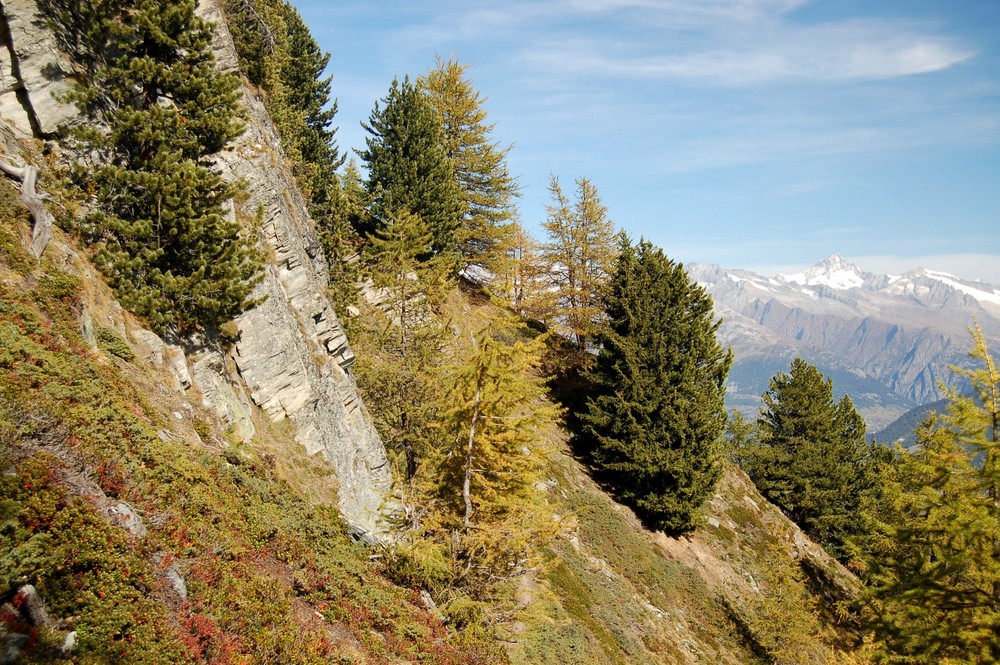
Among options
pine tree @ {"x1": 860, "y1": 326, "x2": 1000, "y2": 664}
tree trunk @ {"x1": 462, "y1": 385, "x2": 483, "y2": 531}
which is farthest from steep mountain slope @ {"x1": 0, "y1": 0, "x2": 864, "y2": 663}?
pine tree @ {"x1": 860, "y1": 326, "x2": 1000, "y2": 664}

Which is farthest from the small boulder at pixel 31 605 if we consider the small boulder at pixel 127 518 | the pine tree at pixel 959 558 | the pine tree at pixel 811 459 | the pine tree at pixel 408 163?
the pine tree at pixel 811 459

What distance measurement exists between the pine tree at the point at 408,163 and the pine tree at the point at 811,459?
39743mm

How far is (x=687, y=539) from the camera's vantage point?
3350 cm

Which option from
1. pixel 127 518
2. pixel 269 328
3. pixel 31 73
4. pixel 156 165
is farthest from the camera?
pixel 269 328

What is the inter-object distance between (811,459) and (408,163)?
151ft

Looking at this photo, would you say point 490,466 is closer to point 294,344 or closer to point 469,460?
point 469,460

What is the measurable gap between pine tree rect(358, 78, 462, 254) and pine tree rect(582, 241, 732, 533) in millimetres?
13960

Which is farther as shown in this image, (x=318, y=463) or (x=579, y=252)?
(x=579, y=252)

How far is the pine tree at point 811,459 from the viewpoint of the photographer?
49125 mm

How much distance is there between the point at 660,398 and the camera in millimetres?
32219

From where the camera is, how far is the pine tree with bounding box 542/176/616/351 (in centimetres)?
3966

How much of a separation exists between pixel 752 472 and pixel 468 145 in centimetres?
4190

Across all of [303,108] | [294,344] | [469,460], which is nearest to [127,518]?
[469,460]

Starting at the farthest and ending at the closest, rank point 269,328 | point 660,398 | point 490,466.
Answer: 1. point 660,398
2. point 269,328
3. point 490,466
